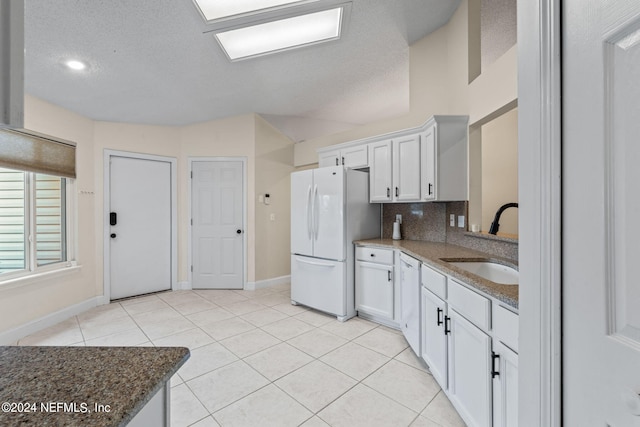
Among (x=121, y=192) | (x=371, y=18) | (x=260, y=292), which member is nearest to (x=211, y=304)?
(x=260, y=292)

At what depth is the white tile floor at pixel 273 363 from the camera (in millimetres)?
1679

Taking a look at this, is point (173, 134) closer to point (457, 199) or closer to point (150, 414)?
point (457, 199)

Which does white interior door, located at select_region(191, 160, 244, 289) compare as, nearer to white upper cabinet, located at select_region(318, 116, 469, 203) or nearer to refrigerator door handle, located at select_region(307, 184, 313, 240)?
refrigerator door handle, located at select_region(307, 184, 313, 240)

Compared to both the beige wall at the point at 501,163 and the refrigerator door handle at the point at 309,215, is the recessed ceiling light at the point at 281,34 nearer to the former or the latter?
the refrigerator door handle at the point at 309,215

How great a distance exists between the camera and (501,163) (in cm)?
337

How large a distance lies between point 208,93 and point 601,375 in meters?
3.80

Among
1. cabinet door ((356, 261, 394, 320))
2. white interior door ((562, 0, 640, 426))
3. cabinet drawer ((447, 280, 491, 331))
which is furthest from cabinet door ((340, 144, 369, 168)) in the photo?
white interior door ((562, 0, 640, 426))

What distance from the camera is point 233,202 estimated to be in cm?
435

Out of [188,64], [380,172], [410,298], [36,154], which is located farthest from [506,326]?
[36,154]

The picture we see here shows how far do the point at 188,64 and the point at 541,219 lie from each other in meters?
3.02

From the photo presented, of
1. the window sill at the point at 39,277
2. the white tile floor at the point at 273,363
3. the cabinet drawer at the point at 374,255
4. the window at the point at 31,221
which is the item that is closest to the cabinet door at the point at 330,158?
the cabinet drawer at the point at 374,255

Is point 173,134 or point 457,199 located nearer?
point 457,199

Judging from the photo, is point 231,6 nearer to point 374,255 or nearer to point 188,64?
point 188,64

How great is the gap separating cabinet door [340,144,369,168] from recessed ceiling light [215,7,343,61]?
3.98 feet
